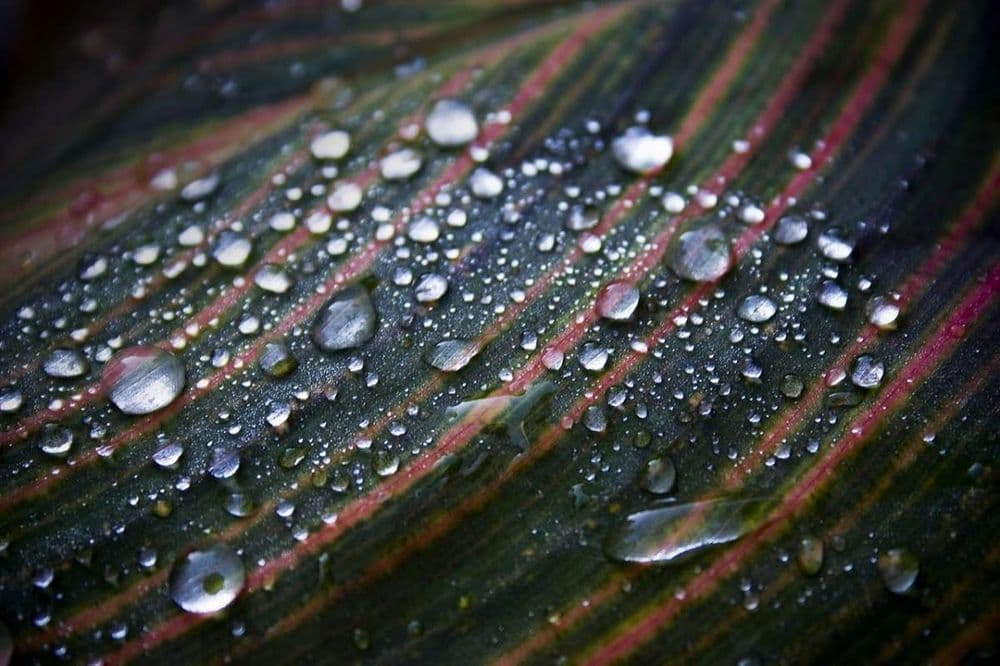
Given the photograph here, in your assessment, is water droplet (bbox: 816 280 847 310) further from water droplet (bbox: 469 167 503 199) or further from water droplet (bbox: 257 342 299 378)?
water droplet (bbox: 257 342 299 378)

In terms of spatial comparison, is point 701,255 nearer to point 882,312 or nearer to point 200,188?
point 882,312

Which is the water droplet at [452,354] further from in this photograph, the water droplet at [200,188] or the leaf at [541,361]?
the water droplet at [200,188]

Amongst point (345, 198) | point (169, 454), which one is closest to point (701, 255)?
point (345, 198)

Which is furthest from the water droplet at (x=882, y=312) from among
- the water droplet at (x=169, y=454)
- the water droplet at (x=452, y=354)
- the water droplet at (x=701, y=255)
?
the water droplet at (x=169, y=454)

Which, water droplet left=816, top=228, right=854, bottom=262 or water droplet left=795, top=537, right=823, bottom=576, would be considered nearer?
water droplet left=795, top=537, right=823, bottom=576

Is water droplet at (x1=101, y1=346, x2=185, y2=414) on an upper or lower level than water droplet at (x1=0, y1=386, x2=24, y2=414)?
lower

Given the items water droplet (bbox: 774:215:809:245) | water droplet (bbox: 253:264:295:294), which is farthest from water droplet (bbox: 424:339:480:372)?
water droplet (bbox: 774:215:809:245)
